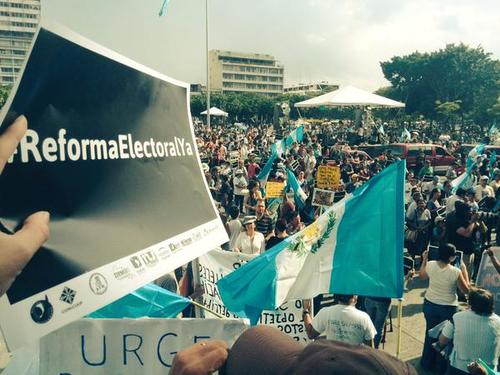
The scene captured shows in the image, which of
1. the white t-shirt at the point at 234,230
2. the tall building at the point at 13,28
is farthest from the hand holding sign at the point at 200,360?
the tall building at the point at 13,28

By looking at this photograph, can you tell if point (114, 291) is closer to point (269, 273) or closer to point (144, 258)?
point (144, 258)

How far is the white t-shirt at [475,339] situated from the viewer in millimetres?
4027

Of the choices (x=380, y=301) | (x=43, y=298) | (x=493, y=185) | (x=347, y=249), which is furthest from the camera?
(x=493, y=185)

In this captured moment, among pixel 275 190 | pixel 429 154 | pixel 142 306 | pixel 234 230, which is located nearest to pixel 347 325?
pixel 142 306

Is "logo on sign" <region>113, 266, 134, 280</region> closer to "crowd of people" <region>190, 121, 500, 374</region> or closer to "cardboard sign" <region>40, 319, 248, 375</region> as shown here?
"cardboard sign" <region>40, 319, 248, 375</region>

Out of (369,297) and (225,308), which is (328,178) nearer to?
(369,297)

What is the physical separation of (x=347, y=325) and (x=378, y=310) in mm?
1436

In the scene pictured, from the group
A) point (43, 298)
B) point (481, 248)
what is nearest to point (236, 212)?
point (481, 248)

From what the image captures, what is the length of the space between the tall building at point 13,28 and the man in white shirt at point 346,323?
153 m

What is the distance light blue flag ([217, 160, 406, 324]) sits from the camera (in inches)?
161

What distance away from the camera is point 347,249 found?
4.29 meters

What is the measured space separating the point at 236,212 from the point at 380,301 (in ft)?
10.2

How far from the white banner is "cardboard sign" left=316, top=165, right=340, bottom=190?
16.5 feet

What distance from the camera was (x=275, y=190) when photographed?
10102 millimetres
